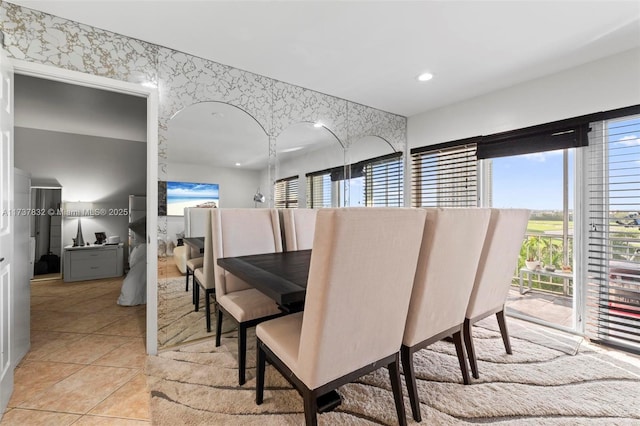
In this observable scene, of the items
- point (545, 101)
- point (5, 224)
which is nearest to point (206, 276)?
point (5, 224)

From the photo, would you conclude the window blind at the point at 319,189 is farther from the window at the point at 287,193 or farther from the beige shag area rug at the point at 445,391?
the beige shag area rug at the point at 445,391

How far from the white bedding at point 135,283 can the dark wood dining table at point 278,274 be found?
6.71ft

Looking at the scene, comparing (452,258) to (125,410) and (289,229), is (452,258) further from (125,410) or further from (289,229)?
(125,410)

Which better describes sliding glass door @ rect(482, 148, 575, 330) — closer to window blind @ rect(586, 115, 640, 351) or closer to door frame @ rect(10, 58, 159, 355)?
window blind @ rect(586, 115, 640, 351)

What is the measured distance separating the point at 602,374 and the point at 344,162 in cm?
285

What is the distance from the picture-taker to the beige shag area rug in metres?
1.52

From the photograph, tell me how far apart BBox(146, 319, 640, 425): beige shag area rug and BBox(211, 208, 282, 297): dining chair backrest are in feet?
1.96

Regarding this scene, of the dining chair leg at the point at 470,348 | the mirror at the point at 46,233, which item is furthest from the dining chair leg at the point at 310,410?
the mirror at the point at 46,233

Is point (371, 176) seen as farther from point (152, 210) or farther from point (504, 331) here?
point (152, 210)

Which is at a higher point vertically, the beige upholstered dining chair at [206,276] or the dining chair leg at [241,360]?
the beige upholstered dining chair at [206,276]

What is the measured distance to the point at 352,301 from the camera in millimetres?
1145

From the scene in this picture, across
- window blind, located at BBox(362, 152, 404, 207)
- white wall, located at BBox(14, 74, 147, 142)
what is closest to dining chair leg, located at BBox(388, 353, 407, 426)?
window blind, located at BBox(362, 152, 404, 207)

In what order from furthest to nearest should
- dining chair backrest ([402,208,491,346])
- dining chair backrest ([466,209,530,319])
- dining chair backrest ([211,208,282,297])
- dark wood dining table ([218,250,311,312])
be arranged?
dining chair backrest ([211,208,282,297])
dining chair backrest ([466,209,530,319])
dining chair backrest ([402,208,491,346])
dark wood dining table ([218,250,311,312])

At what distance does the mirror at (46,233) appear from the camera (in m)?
4.05
